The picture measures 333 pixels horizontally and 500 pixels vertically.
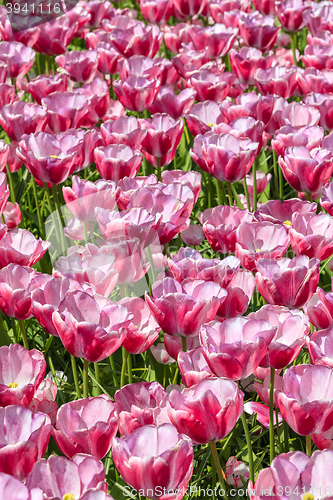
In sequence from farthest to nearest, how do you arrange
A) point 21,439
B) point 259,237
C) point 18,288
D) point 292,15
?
1. point 292,15
2. point 259,237
3. point 18,288
4. point 21,439

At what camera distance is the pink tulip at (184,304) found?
1.31 metres

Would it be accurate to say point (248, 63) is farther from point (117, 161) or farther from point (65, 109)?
point (117, 161)

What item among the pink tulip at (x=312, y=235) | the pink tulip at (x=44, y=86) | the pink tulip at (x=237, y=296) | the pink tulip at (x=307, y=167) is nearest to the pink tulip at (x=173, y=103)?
the pink tulip at (x=44, y=86)

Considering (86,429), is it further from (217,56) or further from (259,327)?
(217,56)

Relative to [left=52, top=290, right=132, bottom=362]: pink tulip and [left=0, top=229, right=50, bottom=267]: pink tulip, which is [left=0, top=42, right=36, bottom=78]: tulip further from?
[left=52, top=290, right=132, bottom=362]: pink tulip

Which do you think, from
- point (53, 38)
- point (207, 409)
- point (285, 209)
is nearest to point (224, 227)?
point (285, 209)

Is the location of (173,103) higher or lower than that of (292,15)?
lower

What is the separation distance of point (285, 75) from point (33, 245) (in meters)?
1.46

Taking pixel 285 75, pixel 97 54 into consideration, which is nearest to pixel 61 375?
pixel 285 75

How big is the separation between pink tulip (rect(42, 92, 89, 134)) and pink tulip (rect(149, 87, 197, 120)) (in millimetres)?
304

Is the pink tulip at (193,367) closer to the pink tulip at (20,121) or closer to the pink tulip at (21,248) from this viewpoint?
the pink tulip at (21,248)

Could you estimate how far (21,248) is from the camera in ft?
5.66

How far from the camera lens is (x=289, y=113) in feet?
7.94

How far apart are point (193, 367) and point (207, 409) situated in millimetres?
179
